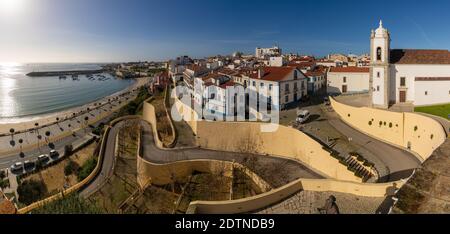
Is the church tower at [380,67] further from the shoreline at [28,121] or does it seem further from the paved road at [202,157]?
the shoreline at [28,121]

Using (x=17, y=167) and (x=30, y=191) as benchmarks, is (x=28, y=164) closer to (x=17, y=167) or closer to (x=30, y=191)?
(x=17, y=167)

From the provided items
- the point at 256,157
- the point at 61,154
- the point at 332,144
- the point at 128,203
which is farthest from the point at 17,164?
the point at 332,144

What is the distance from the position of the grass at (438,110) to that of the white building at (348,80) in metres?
11.5

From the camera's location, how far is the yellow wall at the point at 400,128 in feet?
46.4

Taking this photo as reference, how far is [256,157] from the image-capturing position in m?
18.7

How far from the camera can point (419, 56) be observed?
818 inches

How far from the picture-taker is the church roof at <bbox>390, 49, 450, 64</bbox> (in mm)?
20312

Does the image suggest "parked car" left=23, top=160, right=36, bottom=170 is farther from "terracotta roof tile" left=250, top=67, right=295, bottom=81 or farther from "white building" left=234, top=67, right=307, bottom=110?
"terracotta roof tile" left=250, top=67, right=295, bottom=81

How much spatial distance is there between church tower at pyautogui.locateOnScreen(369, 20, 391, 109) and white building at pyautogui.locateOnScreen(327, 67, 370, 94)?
975 cm

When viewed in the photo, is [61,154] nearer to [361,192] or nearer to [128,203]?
[128,203]

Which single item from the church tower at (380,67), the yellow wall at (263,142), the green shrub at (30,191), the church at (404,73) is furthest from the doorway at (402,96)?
the green shrub at (30,191)

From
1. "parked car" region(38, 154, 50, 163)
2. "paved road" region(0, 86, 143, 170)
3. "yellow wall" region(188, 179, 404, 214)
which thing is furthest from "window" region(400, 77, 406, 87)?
"paved road" region(0, 86, 143, 170)

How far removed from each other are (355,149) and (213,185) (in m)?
7.68

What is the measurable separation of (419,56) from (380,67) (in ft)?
8.96
